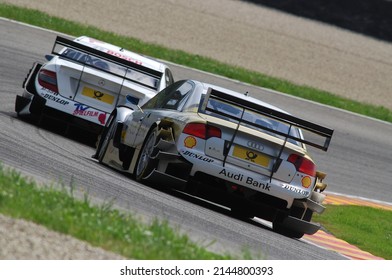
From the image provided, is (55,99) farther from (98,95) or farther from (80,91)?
(98,95)

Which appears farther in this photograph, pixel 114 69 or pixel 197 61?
pixel 197 61

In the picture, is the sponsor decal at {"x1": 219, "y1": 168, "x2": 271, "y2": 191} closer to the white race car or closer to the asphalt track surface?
the asphalt track surface

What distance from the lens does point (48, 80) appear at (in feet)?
48.4

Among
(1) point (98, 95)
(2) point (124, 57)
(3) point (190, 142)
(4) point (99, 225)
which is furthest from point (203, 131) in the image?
(2) point (124, 57)

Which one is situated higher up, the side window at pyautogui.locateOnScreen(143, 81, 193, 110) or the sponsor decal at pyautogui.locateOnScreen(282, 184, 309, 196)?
the side window at pyautogui.locateOnScreen(143, 81, 193, 110)

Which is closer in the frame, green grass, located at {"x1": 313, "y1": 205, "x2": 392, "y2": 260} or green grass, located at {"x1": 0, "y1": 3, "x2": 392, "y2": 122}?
green grass, located at {"x1": 313, "y1": 205, "x2": 392, "y2": 260}

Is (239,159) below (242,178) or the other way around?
the other way around

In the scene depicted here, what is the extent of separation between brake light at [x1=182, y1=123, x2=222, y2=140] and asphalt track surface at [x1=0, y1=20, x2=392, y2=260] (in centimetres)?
66

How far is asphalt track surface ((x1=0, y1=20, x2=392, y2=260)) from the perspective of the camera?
31.3 ft

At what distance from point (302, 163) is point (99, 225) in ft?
12.6

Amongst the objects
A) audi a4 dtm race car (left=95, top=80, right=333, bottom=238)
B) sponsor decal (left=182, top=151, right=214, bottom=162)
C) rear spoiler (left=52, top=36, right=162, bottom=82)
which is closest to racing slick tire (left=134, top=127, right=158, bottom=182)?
audi a4 dtm race car (left=95, top=80, right=333, bottom=238)

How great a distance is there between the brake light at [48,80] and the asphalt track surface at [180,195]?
0.57 metres

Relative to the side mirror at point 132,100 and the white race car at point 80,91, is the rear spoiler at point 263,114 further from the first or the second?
the white race car at point 80,91

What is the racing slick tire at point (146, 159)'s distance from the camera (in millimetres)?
11125
